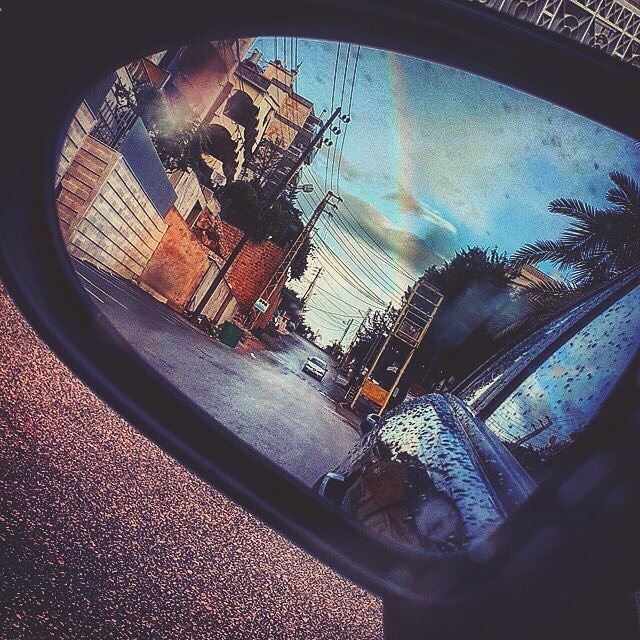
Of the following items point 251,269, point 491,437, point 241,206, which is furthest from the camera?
point 251,269

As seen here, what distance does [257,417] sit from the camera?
8.64 m

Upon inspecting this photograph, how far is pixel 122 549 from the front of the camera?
0.82m

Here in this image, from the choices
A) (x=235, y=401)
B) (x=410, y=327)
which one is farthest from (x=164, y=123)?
(x=410, y=327)

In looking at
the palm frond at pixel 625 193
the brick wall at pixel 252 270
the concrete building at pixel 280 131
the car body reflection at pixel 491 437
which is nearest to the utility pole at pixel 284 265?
the brick wall at pixel 252 270

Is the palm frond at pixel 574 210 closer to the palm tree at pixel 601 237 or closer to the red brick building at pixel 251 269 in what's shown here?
the palm tree at pixel 601 237

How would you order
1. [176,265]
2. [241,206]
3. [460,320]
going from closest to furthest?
[176,265] → [460,320] → [241,206]

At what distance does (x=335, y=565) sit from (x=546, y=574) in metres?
0.29

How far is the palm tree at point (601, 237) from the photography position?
396 inches

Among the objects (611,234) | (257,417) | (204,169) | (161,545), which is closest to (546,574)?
(161,545)

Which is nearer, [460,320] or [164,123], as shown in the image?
[164,123]

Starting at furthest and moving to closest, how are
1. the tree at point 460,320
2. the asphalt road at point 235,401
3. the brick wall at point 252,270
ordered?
1. the brick wall at point 252,270
2. the tree at point 460,320
3. the asphalt road at point 235,401

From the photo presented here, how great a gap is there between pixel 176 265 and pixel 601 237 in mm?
14762

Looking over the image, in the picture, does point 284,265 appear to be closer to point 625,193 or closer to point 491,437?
point 625,193

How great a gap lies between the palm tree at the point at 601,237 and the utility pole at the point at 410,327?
465 inches
